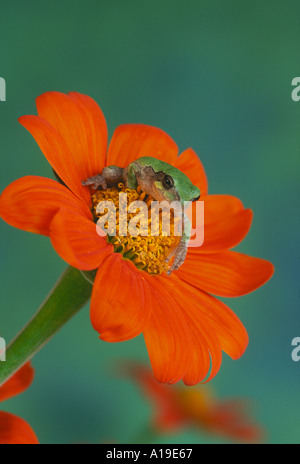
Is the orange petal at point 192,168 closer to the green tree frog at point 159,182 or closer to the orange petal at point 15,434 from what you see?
the green tree frog at point 159,182

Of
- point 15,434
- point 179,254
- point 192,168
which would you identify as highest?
point 192,168

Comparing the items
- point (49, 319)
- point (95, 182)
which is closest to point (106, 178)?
point (95, 182)

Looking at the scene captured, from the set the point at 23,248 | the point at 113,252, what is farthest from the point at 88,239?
the point at 23,248

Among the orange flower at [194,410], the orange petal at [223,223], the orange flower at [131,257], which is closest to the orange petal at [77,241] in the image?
the orange flower at [131,257]

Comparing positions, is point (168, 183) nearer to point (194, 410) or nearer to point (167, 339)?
point (167, 339)

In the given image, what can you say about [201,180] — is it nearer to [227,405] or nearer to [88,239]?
[88,239]
